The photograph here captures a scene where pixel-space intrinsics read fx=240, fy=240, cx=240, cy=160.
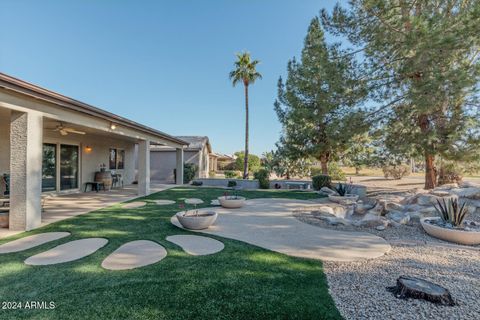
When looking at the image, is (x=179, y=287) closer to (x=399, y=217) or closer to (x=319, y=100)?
(x=399, y=217)

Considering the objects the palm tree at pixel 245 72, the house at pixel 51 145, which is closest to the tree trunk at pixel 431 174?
the palm tree at pixel 245 72

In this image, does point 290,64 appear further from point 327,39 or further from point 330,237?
point 330,237

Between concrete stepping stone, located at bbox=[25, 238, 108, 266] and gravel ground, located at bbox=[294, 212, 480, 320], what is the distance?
4.11 meters

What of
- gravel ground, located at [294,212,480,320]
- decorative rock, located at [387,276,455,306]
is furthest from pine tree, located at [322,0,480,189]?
decorative rock, located at [387,276,455,306]

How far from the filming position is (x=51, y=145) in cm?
1029

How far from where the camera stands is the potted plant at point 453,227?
5094 mm

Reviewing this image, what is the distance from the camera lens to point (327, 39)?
12.5 meters

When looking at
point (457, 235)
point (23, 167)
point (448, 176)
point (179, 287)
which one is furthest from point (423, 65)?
point (23, 167)

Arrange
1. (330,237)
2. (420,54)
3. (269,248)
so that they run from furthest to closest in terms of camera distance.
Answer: (420,54) < (330,237) < (269,248)

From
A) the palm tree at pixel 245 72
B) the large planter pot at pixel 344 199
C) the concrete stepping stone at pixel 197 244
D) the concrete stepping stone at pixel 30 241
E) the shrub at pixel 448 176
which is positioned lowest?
the concrete stepping stone at pixel 197 244

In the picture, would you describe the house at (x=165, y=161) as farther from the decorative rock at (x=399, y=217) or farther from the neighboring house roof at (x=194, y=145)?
the decorative rock at (x=399, y=217)

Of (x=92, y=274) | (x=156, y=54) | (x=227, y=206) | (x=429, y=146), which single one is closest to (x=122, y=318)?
(x=92, y=274)

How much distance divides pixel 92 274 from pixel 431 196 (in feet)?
31.9

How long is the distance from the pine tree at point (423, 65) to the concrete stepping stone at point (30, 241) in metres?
12.0
